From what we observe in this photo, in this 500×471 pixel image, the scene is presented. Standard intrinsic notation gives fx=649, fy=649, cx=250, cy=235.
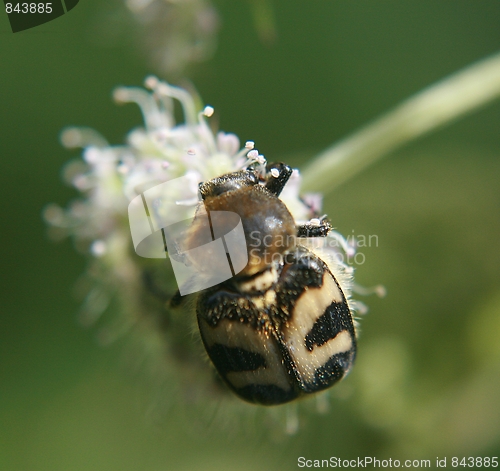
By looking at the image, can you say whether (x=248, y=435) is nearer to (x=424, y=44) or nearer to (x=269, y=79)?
(x=269, y=79)

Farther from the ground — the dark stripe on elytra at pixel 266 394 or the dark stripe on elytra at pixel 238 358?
the dark stripe on elytra at pixel 238 358

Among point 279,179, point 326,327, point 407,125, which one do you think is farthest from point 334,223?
point 326,327

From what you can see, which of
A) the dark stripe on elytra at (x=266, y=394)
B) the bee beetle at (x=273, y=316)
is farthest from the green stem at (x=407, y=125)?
the dark stripe on elytra at (x=266, y=394)

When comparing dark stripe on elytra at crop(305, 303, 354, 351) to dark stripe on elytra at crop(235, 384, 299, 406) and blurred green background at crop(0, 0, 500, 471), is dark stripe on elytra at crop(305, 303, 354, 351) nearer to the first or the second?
dark stripe on elytra at crop(235, 384, 299, 406)

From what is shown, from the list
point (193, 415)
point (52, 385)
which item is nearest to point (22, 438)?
point (52, 385)

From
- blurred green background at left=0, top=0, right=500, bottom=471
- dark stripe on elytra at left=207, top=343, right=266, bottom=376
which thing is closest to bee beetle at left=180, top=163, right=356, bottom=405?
A: dark stripe on elytra at left=207, top=343, right=266, bottom=376

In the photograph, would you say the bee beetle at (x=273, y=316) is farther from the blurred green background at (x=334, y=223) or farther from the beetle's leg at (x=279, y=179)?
the blurred green background at (x=334, y=223)
